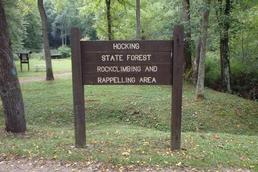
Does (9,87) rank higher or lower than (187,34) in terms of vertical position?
lower

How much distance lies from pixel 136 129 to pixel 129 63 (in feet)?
12.8

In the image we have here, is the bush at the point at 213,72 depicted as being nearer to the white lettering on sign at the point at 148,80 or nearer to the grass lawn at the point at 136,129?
the grass lawn at the point at 136,129

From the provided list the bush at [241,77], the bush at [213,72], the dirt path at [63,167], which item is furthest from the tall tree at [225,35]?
the dirt path at [63,167]

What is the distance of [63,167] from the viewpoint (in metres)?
6.35

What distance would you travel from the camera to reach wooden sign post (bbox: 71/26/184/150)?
6.82 meters

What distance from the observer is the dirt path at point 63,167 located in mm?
6148

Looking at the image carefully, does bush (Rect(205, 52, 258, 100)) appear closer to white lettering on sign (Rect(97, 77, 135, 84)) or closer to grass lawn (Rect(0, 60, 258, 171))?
grass lawn (Rect(0, 60, 258, 171))

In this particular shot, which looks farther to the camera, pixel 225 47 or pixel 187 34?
pixel 187 34

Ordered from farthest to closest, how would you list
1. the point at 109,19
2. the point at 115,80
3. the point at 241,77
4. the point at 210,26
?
1. the point at 109,19
2. the point at 241,77
3. the point at 210,26
4. the point at 115,80

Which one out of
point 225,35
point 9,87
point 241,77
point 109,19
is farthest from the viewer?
point 109,19

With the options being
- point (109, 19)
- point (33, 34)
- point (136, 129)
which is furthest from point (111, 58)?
point (33, 34)

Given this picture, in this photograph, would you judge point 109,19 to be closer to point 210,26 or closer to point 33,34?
point 210,26

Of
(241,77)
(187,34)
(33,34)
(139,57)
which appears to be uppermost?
(33,34)

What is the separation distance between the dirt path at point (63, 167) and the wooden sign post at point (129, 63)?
1300 mm
